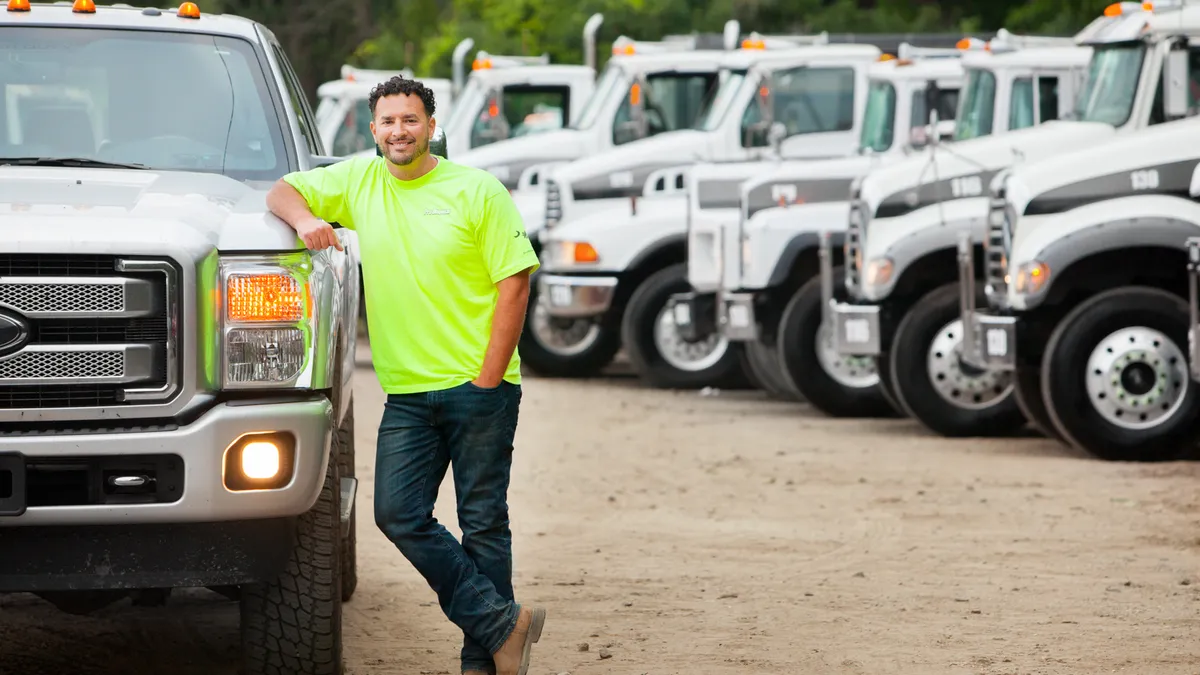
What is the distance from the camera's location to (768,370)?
17359 millimetres

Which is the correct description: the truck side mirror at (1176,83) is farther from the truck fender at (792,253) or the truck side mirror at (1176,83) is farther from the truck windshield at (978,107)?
the truck fender at (792,253)

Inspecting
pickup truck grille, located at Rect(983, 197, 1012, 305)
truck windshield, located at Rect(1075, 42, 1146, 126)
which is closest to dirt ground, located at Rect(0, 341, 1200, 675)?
pickup truck grille, located at Rect(983, 197, 1012, 305)

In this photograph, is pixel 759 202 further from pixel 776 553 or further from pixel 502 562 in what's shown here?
pixel 502 562

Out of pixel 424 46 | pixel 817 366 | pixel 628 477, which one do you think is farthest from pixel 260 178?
pixel 424 46

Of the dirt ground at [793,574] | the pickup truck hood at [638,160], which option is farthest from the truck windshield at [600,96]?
the dirt ground at [793,574]

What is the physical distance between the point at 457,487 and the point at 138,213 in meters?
1.10

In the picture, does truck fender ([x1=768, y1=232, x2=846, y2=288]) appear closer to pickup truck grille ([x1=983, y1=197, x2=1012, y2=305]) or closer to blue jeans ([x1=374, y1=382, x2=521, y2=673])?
pickup truck grille ([x1=983, y1=197, x2=1012, y2=305])

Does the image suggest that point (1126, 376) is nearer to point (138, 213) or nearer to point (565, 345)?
point (565, 345)

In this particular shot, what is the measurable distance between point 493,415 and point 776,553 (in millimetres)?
3677

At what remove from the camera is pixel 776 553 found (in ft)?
31.5

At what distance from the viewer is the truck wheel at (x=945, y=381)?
14.3 metres

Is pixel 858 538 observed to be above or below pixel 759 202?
below

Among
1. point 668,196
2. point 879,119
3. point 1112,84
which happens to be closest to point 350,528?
point 1112,84

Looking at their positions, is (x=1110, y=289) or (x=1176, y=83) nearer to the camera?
(x=1110, y=289)
